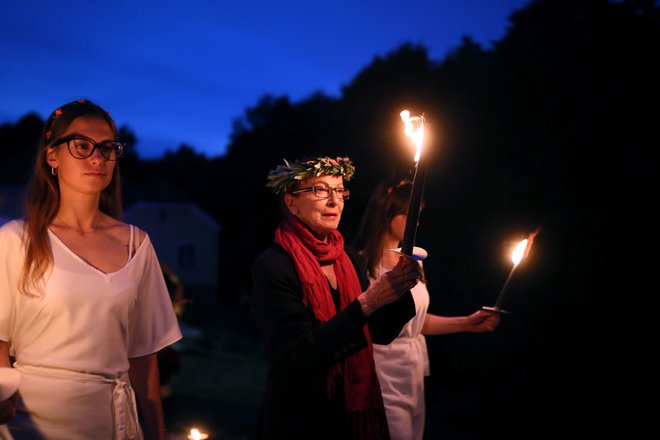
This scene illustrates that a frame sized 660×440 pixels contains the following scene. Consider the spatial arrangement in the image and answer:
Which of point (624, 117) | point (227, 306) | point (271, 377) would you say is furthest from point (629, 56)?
point (227, 306)

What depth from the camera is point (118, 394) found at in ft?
8.79

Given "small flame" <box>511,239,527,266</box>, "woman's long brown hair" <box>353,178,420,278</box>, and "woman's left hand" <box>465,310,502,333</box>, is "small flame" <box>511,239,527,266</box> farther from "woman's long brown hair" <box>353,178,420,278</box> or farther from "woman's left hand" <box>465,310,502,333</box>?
"woman's long brown hair" <box>353,178,420,278</box>

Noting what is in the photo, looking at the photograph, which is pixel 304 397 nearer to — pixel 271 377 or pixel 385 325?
pixel 271 377

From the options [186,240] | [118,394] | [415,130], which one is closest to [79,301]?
[118,394]

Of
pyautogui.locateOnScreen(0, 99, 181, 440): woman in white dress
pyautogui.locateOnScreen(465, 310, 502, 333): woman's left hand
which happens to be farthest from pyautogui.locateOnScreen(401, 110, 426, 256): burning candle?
pyautogui.locateOnScreen(465, 310, 502, 333): woman's left hand

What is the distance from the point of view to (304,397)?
301cm

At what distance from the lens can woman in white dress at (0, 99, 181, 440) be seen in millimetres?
2525

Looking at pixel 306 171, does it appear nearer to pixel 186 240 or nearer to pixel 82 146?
pixel 82 146

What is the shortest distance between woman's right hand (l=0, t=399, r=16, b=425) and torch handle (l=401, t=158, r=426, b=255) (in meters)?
1.55

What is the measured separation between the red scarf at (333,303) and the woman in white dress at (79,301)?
0.67m

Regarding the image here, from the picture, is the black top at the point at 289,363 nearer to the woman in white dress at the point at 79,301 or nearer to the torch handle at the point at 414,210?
the woman in white dress at the point at 79,301

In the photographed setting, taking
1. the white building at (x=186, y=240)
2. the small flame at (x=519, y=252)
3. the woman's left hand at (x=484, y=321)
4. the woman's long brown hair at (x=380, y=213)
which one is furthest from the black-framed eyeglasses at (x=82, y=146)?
the white building at (x=186, y=240)

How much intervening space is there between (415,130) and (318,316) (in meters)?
1.04

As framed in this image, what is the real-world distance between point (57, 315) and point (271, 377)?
1.06m
